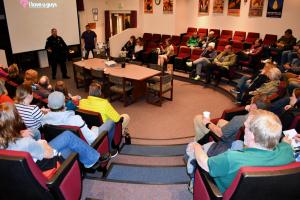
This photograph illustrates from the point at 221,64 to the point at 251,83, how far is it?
1.53 m

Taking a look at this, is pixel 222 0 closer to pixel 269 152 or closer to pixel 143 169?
pixel 143 169

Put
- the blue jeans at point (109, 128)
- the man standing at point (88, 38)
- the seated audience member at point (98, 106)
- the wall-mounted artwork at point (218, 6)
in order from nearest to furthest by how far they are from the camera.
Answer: the blue jeans at point (109, 128) → the seated audience member at point (98, 106) → the man standing at point (88, 38) → the wall-mounted artwork at point (218, 6)

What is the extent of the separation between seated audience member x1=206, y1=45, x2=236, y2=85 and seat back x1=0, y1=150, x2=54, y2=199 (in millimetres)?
5845

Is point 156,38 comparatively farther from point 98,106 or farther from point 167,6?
point 98,106

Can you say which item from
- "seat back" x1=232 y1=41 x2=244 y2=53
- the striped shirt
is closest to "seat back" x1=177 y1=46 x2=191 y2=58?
"seat back" x1=232 y1=41 x2=244 y2=53

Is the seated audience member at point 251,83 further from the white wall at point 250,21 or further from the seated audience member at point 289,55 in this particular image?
the white wall at point 250,21

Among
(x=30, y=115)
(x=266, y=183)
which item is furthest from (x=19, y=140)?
(x=266, y=183)

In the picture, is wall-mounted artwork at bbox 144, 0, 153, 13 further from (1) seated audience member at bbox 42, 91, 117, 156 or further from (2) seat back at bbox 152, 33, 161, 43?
(1) seated audience member at bbox 42, 91, 117, 156

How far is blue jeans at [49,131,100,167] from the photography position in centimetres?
241

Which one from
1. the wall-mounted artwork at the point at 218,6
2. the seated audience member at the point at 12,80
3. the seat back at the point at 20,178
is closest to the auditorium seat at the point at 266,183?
the seat back at the point at 20,178

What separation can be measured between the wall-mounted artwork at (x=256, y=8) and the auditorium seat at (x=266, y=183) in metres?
8.16

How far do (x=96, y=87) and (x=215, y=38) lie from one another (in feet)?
21.3

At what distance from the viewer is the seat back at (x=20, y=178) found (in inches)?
68.6

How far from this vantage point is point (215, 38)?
892 centimetres
